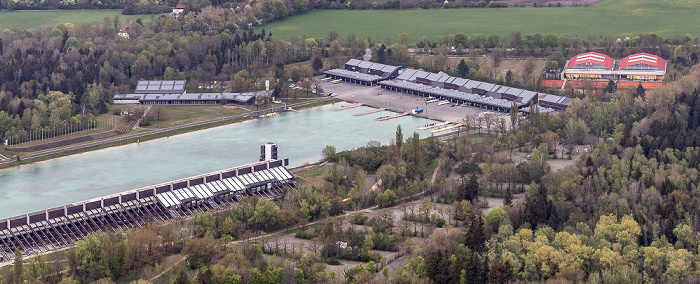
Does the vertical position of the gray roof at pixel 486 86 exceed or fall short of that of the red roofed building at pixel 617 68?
it falls short

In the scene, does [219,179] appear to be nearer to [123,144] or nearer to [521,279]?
[123,144]

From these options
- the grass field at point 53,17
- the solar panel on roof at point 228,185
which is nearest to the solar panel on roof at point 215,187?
the solar panel on roof at point 228,185

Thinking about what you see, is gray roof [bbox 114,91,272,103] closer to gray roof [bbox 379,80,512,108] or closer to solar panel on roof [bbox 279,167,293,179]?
gray roof [bbox 379,80,512,108]

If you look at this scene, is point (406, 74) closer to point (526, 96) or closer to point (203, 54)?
point (526, 96)

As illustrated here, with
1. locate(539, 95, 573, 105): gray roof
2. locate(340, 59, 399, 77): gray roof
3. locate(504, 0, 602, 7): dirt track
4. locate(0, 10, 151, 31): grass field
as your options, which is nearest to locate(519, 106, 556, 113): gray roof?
locate(539, 95, 573, 105): gray roof

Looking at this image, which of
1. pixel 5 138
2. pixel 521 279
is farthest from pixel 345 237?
pixel 5 138

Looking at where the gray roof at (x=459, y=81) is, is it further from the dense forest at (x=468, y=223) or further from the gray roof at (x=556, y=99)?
the dense forest at (x=468, y=223)
